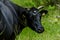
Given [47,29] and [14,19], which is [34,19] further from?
[47,29]

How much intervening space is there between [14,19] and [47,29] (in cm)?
332

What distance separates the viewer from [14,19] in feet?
28.3

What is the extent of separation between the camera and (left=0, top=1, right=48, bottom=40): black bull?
7.54 meters

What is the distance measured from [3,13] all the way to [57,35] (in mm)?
4191

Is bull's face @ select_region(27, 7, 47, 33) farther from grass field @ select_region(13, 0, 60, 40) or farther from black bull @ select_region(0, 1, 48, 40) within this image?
grass field @ select_region(13, 0, 60, 40)

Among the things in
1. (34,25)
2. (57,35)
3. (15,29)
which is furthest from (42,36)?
(15,29)

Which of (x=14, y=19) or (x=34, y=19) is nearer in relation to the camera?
(x=14, y=19)

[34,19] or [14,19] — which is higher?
[14,19]

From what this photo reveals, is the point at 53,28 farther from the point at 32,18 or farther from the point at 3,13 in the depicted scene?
the point at 3,13

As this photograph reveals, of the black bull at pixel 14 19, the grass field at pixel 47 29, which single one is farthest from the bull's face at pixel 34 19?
the grass field at pixel 47 29

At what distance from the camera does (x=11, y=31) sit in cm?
801

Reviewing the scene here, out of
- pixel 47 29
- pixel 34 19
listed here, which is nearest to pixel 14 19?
pixel 34 19

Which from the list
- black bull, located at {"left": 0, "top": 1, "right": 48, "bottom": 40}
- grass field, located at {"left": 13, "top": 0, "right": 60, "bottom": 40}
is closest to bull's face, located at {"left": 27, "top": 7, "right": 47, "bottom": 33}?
black bull, located at {"left": 0, "top": 1, "right": 48, "bottom": 40}

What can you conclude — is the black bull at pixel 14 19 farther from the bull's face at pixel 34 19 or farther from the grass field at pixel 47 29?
the grass field at pixel 47 29
